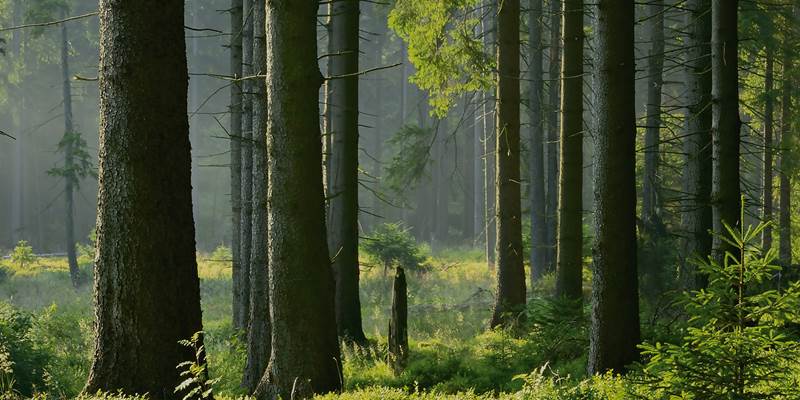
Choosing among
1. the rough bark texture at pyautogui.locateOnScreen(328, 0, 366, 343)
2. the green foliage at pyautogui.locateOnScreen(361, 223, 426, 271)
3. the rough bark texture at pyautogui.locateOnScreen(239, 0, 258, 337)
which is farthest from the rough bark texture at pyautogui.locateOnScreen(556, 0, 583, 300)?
the green foliage at pyautogui.locateOnScreen(361, 223, 426, 271)

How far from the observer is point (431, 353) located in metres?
11.6

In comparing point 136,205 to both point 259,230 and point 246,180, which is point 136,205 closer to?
point 259,230

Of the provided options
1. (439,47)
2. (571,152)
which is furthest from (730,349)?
(439,47)

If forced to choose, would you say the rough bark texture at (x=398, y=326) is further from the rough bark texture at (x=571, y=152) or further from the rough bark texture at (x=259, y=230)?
the rough bark texture at (x=571, y=152)

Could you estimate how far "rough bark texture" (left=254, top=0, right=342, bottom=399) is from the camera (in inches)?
311

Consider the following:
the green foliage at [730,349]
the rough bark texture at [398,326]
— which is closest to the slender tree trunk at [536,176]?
the rough bark texture at [398,326]

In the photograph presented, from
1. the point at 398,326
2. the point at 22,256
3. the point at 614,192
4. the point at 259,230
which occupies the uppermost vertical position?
the point at 614,192

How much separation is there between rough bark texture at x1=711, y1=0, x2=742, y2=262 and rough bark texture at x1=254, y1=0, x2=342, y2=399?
4738mm

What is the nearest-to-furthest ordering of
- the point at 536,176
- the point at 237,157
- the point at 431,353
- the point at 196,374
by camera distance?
1. the point at 196,374
2. the point at 431,353
3. the point at 237,157
4. the point at 536,176

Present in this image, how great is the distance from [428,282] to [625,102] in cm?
1684

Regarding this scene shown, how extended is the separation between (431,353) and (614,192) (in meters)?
4.47

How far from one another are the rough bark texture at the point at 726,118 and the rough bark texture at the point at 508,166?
4667mm

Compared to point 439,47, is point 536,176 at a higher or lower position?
lower

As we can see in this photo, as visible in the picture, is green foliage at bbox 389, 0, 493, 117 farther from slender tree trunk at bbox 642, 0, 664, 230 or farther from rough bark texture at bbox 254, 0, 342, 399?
rough bark texture at bbox 254, 0, 342, 399
